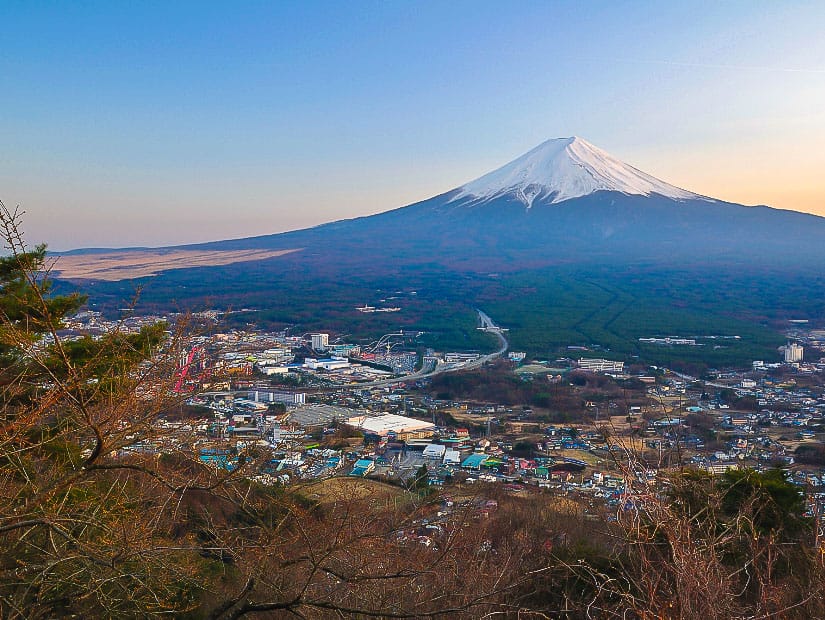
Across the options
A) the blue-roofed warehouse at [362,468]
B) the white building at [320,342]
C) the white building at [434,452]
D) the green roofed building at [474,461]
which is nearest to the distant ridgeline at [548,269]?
the white building at [320,342]

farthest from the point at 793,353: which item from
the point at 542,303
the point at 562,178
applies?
the point at 562,178

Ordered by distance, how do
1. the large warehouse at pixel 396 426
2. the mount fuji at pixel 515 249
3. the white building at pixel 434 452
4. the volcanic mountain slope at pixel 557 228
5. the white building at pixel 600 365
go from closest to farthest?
the white building at pixel 434 452 → the large warehouse at pixel 396 426 → the white building at pixel 600 365 → the mount fuji at pixel 515 249 → the volcanic mountain slope at pixel 557 228

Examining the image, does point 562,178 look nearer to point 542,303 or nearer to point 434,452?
point 542,303

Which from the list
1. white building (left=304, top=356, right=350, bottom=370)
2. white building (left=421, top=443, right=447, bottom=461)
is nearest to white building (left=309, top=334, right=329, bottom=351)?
white building (left=304, top=356, right=350, bottom=370)

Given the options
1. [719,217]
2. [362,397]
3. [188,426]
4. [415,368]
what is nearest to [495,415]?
[362,397]

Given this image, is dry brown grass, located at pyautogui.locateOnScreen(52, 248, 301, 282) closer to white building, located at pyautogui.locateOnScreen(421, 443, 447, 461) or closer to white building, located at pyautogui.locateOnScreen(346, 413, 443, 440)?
white building, located at pyautogui.locateOnScreen(346, 413, 443, 440)

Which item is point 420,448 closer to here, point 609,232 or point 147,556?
point 147,556

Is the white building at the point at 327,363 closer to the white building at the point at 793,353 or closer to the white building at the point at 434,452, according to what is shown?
the white building at the point at 434,452

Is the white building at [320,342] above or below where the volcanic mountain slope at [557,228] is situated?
below
